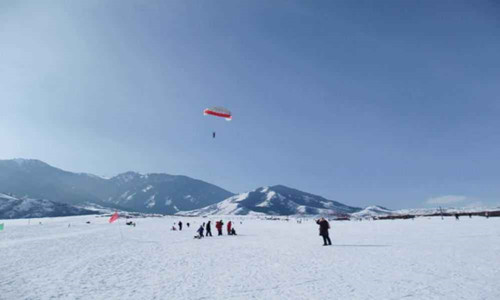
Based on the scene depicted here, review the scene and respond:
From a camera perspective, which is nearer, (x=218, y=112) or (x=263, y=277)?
(x=263, y=277)

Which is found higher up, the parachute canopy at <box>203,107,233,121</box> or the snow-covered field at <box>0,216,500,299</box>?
the parachute canopy at <box>203,107,233,121</box>

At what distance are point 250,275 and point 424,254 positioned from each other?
32.3ft

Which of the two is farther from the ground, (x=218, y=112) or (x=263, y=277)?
(x=218, y=112)

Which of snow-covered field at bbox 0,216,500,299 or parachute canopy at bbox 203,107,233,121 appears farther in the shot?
parachute canopy at bbox 203,107,233,121

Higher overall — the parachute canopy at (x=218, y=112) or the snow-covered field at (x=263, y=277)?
the parachute canopy at (x=218, y=112)

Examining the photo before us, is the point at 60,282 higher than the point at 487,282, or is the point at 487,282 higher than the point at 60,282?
the point at 487,282

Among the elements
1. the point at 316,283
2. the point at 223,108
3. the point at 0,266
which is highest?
the point at 223,108

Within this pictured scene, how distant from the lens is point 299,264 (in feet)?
40.7

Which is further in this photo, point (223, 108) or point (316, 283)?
point (223, 108)

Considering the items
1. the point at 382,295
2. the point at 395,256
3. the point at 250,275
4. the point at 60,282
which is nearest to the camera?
the point at 382,295

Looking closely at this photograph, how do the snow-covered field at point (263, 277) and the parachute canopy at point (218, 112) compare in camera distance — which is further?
the parachute canopy at point (218, 112)

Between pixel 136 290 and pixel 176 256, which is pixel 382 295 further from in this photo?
pixel 176 256

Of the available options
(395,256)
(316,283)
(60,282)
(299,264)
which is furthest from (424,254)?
(60,282)

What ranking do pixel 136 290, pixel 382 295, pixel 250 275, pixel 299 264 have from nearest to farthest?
pixel 382 295, pixel 136 290, pixel 250 275, pixel 299 264
